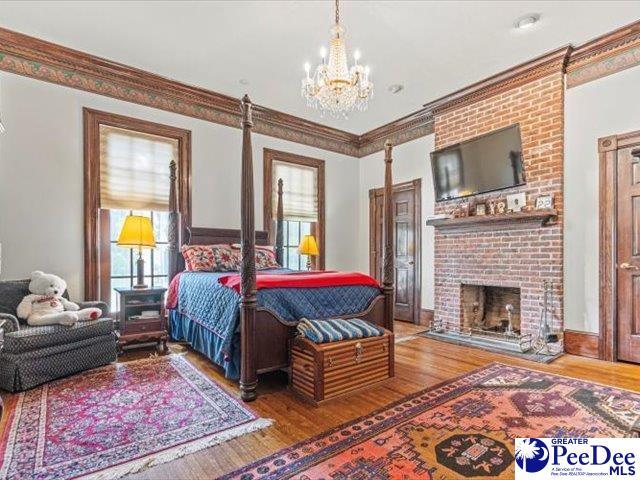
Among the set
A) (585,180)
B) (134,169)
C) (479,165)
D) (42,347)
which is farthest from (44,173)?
(585,180)

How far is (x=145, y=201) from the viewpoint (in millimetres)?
4254

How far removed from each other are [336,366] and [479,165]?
3.13 metres

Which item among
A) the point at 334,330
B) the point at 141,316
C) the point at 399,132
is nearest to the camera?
the point at 334,330

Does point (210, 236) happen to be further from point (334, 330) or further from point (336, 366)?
point (336, 366)

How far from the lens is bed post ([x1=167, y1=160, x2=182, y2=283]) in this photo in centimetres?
431

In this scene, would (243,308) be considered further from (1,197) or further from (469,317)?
(469,317)

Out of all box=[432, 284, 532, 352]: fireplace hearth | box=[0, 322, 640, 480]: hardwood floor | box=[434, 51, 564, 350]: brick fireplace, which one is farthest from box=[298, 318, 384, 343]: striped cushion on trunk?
box=[434, 51, 564, 350]: brick fireplace

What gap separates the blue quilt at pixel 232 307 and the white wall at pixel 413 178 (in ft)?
6.66

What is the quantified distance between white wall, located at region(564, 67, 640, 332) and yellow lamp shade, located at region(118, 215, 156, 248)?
14.0ft

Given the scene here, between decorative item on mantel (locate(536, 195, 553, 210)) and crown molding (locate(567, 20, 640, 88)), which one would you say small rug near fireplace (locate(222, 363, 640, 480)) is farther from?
crown molding (locate(567, 20, 640, 88))

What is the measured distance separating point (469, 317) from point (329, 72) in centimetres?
340

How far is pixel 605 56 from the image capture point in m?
3.46

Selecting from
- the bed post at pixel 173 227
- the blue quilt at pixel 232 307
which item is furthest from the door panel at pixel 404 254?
the bed post at pixel 173 227

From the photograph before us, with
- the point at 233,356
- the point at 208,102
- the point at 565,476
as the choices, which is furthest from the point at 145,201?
the point at 565,476
